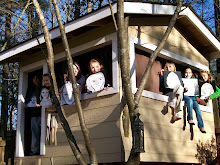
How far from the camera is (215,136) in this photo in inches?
319

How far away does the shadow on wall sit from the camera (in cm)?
728

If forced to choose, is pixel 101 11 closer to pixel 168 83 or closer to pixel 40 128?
pixel 168 83

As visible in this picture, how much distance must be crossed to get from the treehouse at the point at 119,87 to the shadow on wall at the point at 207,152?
0.14 feet

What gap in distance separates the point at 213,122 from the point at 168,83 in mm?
2042

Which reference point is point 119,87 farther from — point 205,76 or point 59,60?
point 205,76

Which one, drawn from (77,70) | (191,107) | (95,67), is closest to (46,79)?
(77,70)

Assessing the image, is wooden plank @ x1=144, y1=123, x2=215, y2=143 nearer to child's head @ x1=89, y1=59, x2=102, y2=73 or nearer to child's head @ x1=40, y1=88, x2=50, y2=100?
child's head @ x1=89, y1=59, x2=102, y2=73

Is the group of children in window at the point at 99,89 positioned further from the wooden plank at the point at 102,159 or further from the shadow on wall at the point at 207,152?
the wooden plank at the point at 102,159

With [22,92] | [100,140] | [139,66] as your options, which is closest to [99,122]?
[100,140]

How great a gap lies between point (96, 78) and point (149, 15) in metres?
1.61

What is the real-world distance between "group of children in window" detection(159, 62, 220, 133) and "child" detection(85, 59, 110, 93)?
1348 millimetres

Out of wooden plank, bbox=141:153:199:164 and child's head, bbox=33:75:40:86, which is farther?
child's head, bbox=33:75:40:86

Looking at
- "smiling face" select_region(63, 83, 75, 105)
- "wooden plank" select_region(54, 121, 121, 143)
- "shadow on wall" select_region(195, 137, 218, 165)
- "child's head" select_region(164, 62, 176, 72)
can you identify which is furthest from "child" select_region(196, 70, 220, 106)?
"smiling face" select_region(63, 83, 75, 105)

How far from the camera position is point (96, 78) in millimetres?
6281
